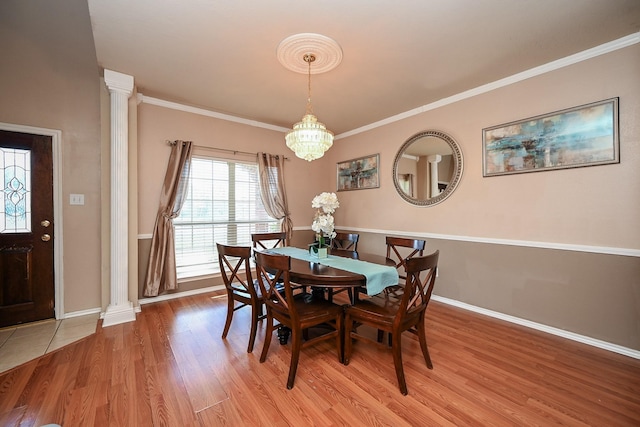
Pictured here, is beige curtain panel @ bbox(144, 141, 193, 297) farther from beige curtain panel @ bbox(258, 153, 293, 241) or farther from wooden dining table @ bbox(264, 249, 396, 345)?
wooden dining table @ bbox(264, 249, 396, 345)

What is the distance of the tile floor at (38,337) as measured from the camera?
2139 millimetres

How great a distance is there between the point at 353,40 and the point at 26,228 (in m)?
3.77

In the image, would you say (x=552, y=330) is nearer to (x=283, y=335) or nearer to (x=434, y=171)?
(x=434, y=171)

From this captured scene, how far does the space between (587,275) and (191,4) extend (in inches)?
157

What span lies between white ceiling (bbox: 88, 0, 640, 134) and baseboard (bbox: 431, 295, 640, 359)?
8.61 ft

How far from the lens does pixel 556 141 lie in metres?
2.52

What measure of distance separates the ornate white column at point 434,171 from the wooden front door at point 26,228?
4510 mm

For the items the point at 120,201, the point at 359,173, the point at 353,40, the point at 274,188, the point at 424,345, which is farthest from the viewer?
the point at 359,173

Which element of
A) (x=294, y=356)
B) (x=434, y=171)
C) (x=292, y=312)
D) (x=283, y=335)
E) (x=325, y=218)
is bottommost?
(x=283, y=335)

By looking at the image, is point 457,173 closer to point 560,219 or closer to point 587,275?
point 560,219

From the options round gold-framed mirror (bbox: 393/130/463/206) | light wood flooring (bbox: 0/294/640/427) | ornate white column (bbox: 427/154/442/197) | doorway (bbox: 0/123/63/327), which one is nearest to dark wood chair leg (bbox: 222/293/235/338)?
light wood flooring (bbox: 0/294/640/427)

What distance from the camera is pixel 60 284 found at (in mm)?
2848

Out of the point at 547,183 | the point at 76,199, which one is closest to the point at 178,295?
the point at 76,199

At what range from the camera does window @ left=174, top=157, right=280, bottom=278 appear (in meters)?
3.69
